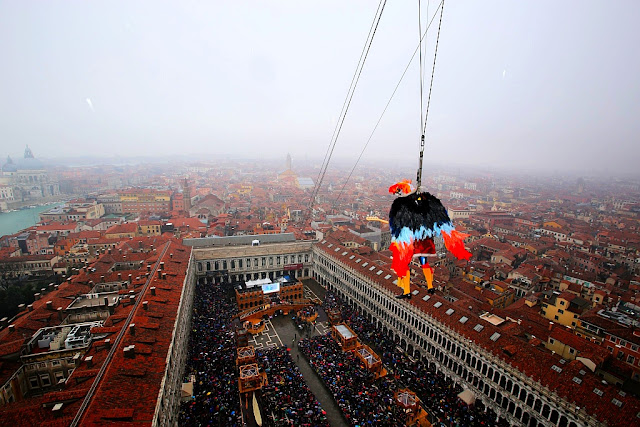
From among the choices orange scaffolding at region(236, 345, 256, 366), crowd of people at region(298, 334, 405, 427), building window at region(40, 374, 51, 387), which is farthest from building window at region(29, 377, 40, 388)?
crowd of people at region(298, 334, 405, 427)

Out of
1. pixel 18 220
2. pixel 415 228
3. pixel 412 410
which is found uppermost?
pixel 415 228

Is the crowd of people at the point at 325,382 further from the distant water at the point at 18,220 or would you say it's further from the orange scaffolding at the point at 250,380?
the distant water at the point at 18,220

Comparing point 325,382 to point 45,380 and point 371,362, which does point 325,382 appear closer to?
point 371,362

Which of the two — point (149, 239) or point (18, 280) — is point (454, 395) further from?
point (18, 280)

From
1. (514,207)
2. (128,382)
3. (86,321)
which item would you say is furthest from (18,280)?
(514,207)

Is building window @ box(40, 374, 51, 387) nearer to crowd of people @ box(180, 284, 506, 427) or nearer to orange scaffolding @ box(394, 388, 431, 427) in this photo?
crowd of people @ box(180, 284, 506, 427)

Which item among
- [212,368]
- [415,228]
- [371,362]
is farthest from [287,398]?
[415,228]

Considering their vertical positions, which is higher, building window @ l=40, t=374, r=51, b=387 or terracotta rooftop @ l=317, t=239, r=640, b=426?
terracotta rooftop @ l=317, t=239, r=640, b=426
